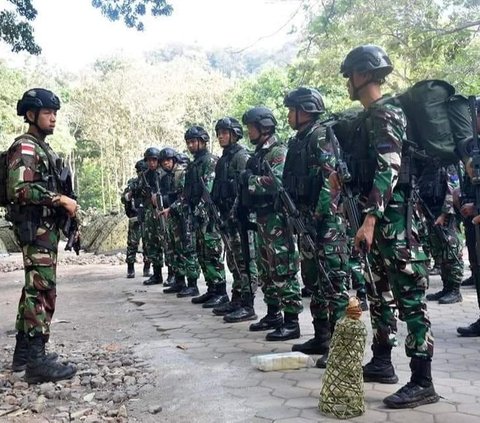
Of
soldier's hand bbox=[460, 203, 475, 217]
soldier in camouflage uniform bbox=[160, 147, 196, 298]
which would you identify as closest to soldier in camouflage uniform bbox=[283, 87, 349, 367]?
soldier's hand bbox=[460, 203, 475, 217]

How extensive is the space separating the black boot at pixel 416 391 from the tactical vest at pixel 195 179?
13.3 feet

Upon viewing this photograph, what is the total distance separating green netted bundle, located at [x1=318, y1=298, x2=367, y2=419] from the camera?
279 cm

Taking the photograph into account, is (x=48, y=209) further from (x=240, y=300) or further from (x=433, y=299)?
(x=433, y=299)

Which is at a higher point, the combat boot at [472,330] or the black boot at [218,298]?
the black boot at [218,298]

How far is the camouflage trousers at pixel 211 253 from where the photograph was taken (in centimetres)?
644

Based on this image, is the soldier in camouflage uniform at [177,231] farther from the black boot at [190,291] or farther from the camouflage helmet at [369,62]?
the camouflage helmet at [369,62]

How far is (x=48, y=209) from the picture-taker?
4016 millimetres

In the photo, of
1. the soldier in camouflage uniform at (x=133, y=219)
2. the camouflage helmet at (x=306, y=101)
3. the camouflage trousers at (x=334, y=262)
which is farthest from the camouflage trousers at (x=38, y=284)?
the soldier in camouflage uniform at (x=133, y=219)

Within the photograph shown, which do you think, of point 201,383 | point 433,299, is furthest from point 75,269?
point 201,383

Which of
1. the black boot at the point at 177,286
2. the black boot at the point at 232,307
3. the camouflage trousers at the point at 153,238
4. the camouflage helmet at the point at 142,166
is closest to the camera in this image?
the black boot at the point at 232,307

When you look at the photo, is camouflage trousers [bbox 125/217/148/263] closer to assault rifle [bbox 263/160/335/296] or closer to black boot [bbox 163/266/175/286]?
black boot [bbox 163/266/175/286]

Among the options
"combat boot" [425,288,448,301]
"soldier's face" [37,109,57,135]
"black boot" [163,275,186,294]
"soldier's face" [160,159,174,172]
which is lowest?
"combat boot" [425,288,448,301]

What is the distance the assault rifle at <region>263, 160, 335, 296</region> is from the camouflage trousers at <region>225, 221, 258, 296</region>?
126 cm

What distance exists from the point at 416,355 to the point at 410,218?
75cm
